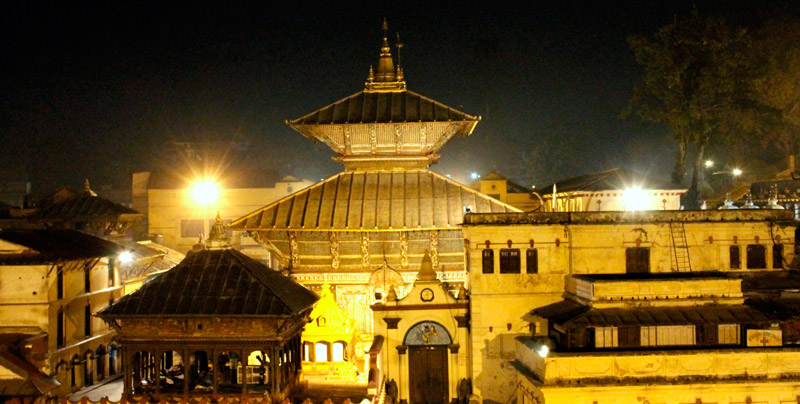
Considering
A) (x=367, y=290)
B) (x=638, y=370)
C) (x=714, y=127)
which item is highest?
(x=714, y=127)

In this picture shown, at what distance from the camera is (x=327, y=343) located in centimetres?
2784

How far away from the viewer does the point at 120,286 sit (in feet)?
119

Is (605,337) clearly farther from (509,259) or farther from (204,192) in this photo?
(204,192)

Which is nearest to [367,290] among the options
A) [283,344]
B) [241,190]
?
[283,344]

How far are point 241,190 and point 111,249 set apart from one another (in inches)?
1301

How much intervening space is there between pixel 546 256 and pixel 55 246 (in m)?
20.3

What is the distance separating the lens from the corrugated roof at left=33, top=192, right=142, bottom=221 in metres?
44.0

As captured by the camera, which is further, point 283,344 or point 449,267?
point 449,267

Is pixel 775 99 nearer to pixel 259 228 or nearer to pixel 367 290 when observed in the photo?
pixel 367 290

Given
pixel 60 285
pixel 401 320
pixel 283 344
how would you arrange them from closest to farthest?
pixel 283 344
pixel 401 320
pixel 60 285

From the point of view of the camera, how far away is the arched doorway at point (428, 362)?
28281 millimetres

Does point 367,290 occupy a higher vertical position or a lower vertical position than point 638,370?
higher

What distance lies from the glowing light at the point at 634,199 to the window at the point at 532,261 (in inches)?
576

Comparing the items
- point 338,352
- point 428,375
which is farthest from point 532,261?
point 338,352
